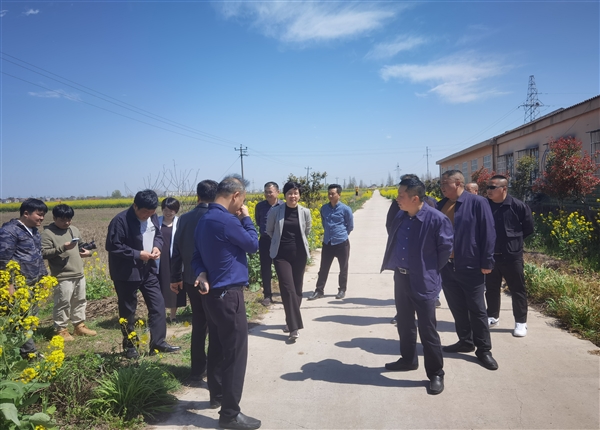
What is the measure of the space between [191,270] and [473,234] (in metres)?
2.92

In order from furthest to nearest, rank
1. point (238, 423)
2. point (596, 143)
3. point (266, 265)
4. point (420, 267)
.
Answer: point (596, 143), point (266, 265), point (420, 267), point (238, 423)

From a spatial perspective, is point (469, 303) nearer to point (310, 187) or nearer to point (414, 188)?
point (414, 188)

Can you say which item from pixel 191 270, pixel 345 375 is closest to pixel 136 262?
pixel 191 270

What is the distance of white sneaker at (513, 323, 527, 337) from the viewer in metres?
4.86

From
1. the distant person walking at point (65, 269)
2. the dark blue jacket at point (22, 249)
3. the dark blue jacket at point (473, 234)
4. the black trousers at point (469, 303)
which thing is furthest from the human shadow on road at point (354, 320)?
the dark blue jacket at point (22, 249)

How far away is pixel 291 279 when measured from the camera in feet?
16.9

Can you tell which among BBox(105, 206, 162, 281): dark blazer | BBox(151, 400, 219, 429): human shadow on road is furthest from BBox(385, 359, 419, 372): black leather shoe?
BBox(105, 206, 162, 281): dark blazer

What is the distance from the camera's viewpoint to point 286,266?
5.21 m

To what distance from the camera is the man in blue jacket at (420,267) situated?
3666 millimetres

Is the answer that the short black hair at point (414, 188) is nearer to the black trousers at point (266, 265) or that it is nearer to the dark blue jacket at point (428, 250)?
the dark blue jacket at point (428, 250)

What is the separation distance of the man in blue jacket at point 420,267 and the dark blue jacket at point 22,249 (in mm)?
3899

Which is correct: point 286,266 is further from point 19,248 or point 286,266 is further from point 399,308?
point 19,248

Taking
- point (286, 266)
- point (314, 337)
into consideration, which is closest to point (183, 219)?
point (286, 266)

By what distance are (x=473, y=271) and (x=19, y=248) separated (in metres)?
4.88
